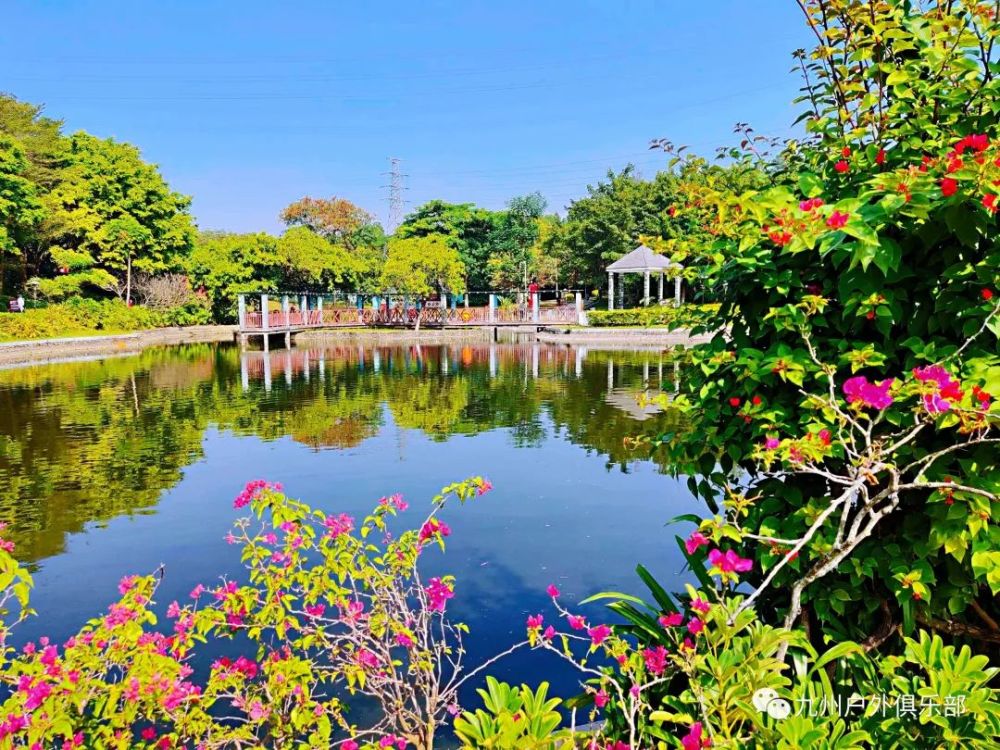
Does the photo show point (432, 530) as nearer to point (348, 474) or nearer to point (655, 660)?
point (655, 660)

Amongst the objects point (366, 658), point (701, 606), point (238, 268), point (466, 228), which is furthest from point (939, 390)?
point (466, 228)

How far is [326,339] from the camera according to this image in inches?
1080

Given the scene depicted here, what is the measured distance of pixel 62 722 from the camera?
1.50 metres

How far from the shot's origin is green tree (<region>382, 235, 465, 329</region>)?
2792cm

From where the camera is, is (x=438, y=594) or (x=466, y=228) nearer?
(x=438, y=594)

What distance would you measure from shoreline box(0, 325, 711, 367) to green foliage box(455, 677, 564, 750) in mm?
16746

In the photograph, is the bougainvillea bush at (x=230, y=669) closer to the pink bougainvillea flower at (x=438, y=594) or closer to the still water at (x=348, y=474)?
the pink bougainvillea flower at (x=438, y=594)

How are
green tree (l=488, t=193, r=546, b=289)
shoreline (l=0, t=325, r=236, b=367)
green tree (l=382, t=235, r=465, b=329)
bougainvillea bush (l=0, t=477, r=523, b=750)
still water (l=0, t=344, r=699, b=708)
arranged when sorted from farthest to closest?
green tree (l=488, t=193, r=546, b=289) → green tree (l=382, t=235, r=465, b=329) → shoreline (l=0, t=325, r=236, b=367) → still water (l=0, t=344, r=699, b=708) → bougainvillea bush (l=0, t=477, r=523, b=750)

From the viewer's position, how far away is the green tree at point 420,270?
91.6ft

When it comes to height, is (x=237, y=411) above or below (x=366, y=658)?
below

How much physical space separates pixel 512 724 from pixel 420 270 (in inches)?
1079

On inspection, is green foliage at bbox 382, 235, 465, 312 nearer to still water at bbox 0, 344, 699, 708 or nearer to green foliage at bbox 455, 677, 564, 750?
still water at bbox 0, 344, 699, 708

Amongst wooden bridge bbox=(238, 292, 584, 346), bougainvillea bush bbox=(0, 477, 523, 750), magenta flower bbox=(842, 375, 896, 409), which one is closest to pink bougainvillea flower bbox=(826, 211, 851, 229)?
magenta flower bbox=(842, 375, 896, 409)

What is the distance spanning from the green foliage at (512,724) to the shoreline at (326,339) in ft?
54.9
